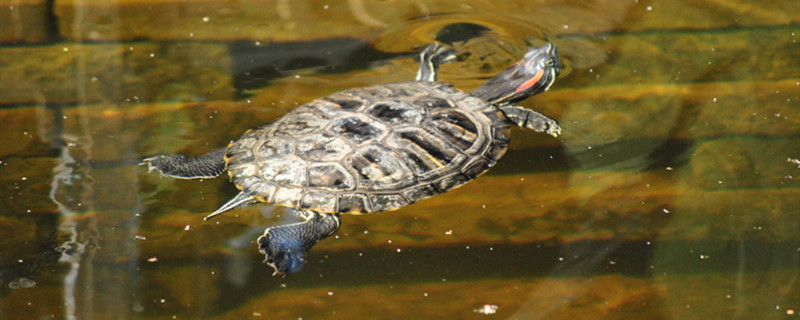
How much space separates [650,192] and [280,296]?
172 centimetres

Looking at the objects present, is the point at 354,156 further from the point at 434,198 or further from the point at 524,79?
the point at 524,79

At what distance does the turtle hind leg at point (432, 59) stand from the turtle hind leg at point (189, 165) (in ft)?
3.92

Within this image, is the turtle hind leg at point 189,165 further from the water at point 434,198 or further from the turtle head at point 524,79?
the turtle head at point 524,79

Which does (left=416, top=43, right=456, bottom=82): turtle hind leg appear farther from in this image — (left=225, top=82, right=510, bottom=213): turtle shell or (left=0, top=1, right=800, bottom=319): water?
(left=225, top=82, right=510, bottom=213): turtle shell

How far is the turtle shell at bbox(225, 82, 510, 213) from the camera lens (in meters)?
2.99

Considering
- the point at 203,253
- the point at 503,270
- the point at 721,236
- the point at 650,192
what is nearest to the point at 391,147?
the point at 503,270

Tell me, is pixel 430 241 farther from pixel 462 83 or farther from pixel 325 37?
pixel 325 37

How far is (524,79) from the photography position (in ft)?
12.4

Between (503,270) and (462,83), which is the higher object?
(462,83)

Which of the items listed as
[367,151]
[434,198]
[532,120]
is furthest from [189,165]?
[532,120]

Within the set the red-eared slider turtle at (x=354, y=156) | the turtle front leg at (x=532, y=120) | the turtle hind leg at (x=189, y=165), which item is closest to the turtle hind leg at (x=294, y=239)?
the red-eared slider turtle at (x=354, y=156)

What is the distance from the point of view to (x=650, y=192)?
3258 millimetres

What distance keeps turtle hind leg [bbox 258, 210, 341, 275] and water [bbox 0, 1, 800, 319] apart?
69mm

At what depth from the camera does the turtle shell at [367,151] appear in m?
2.99
